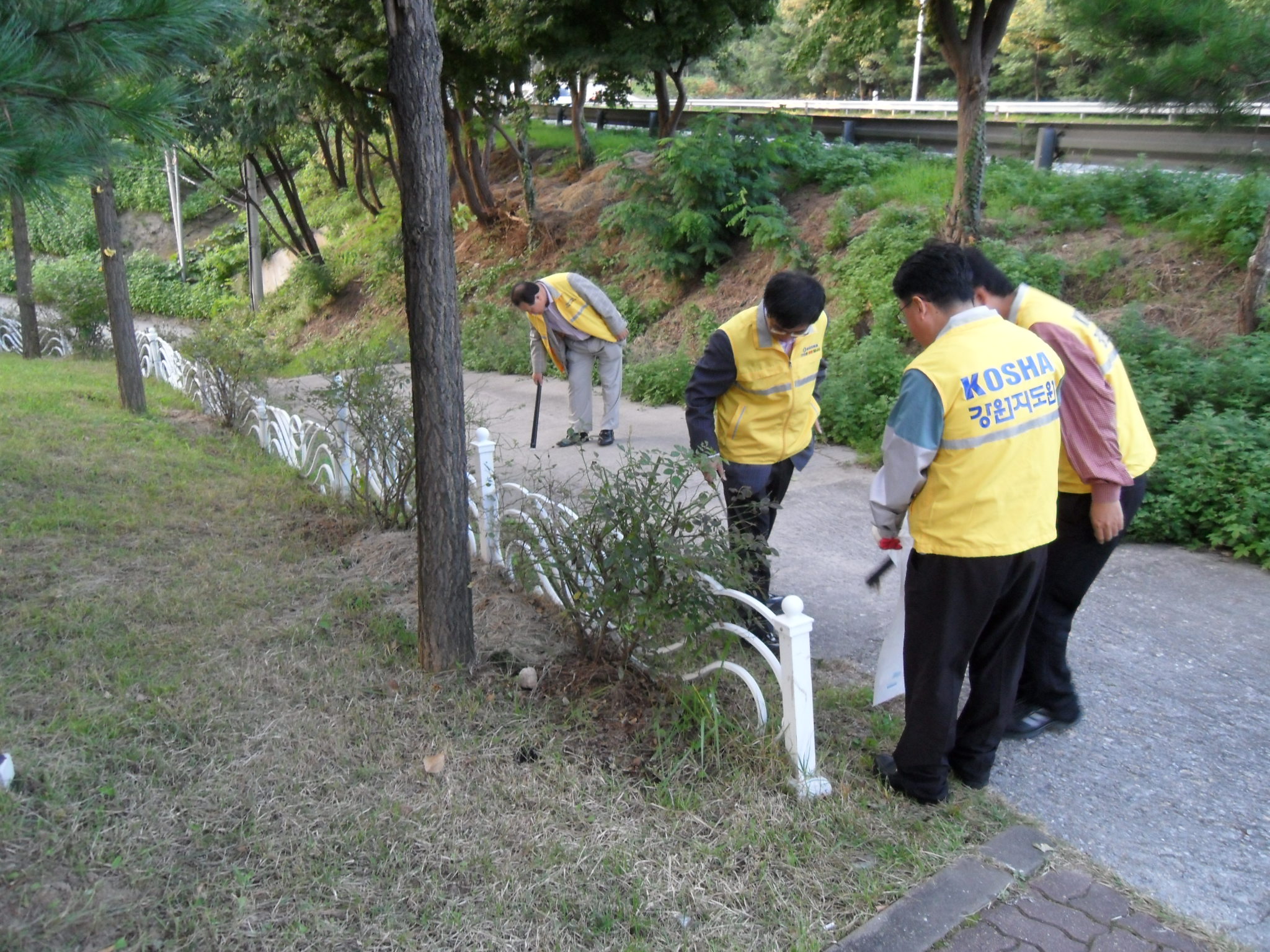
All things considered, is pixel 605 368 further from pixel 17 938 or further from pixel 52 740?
pixel 17 938

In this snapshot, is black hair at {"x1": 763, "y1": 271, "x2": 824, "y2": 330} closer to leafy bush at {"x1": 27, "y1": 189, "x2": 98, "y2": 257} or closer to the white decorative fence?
the white decorative fence

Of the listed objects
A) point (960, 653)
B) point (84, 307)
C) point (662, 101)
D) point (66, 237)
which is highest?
point (662, 101)

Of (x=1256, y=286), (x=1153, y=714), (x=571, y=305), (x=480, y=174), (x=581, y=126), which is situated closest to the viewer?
(x=1153, y=714)

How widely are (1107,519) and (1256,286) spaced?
4542 millimetres

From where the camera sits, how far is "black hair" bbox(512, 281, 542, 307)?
23.9 ft

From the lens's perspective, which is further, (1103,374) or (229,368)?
(229,368)

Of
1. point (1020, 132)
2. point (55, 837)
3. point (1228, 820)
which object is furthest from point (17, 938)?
point (1020, 132)

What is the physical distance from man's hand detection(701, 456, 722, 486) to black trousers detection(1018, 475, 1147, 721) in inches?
47.7

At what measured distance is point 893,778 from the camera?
3.19m

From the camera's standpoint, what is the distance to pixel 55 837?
2791mm

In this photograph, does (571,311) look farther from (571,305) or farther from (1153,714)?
(1153,714)

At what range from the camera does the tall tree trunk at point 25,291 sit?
14188mm

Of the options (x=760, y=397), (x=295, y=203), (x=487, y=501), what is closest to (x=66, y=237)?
(x=295, y=203)

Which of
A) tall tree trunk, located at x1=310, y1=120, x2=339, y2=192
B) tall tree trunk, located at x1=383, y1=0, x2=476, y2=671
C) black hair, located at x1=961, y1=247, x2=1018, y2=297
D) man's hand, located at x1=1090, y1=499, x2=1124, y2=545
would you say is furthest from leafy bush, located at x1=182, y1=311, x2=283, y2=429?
tall tree trunk, located at x1=310, y1=120, x2=339, y2=192
